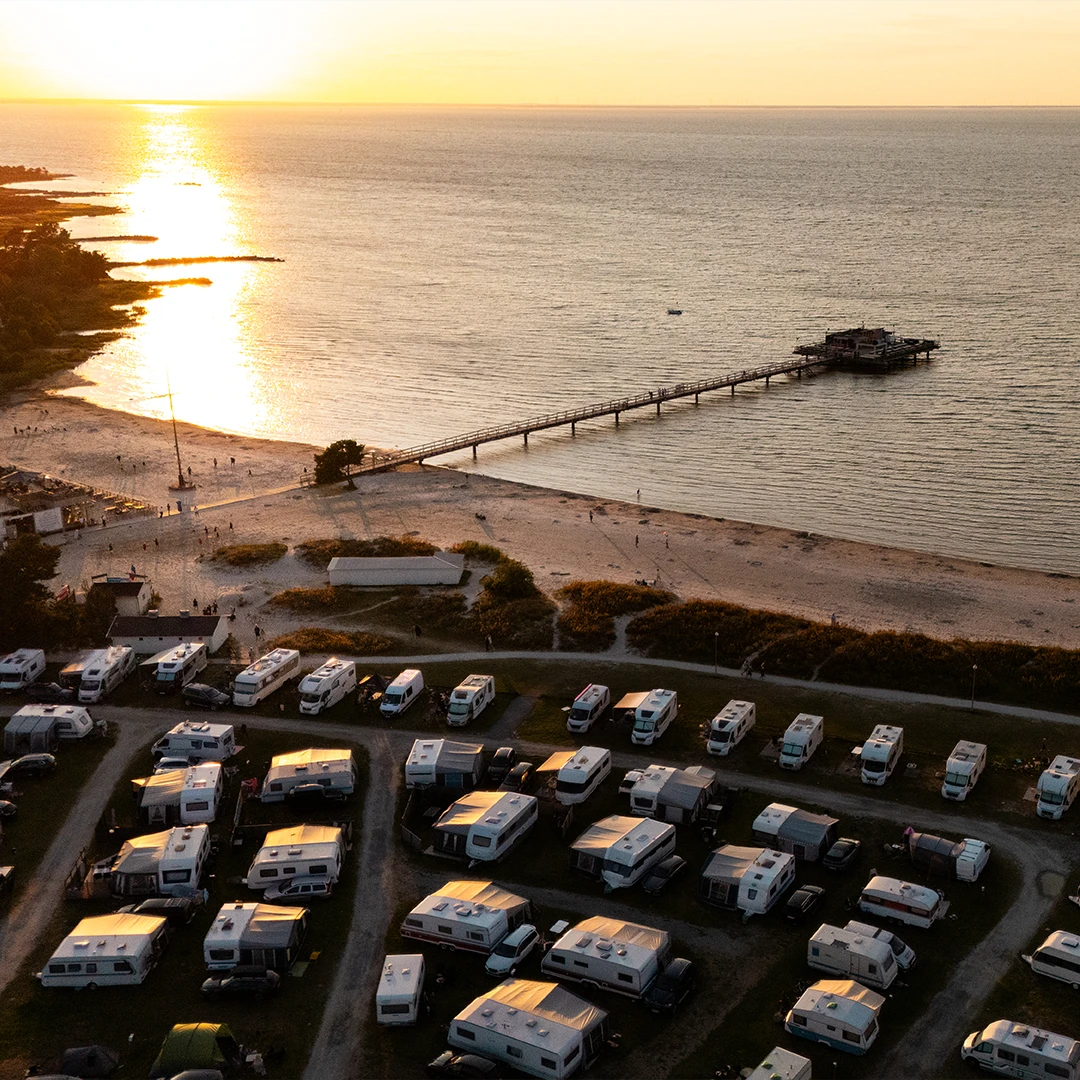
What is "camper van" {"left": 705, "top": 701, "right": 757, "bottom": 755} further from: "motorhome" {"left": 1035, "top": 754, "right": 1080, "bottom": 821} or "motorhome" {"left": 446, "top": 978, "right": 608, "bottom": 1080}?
"motorhome" {"left": 446, "top": 978, "right": 608, "bottom": 1080}

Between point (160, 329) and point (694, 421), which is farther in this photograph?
point (160, 329)

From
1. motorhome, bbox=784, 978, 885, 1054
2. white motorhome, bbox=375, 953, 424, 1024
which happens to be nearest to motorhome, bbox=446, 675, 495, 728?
white motorhome, bbox=375, 953, 424, 1024

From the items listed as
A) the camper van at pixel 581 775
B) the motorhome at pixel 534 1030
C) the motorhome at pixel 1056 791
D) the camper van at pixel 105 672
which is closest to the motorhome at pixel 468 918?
the motorhome at pixel 534 1030

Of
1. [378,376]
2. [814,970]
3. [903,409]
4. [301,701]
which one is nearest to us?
[814,970]

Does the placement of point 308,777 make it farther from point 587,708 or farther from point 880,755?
point 880,755

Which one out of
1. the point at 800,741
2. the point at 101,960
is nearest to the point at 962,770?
the point at 800,741

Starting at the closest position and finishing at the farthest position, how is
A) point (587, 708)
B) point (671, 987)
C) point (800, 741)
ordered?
point (671, 987) → point (800, 741) → point (587, 708)

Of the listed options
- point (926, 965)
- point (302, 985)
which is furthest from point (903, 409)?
point (302, 985)

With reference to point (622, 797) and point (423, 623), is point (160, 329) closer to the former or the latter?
point (423, 623)
